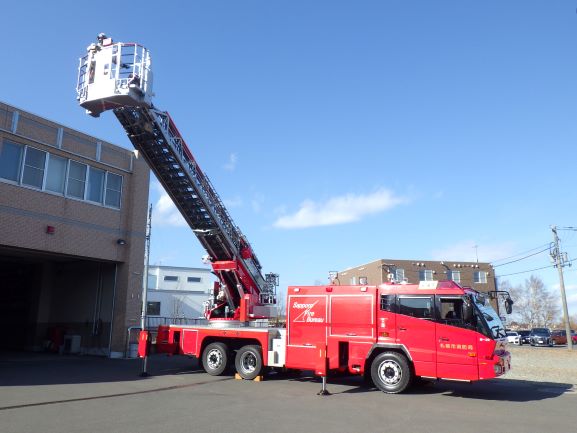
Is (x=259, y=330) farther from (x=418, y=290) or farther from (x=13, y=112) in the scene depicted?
(x=13, y=112)

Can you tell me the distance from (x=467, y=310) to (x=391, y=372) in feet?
7.32

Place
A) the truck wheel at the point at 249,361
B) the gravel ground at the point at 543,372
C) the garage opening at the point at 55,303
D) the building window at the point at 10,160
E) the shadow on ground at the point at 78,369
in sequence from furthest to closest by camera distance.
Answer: the garage opening at the point at 55,303, the building window at the point at 10,160, the gravel ground at the point at 543,372, the truck wheel at the point at 249,361, the shadow on ground at the point at 78,369

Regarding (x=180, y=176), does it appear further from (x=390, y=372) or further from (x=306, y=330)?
(x=390, y=372)

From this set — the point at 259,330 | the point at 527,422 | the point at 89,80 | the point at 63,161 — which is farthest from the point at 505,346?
the point at 63,161

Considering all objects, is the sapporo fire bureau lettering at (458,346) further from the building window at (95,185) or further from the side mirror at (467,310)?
the building window at (95,185)

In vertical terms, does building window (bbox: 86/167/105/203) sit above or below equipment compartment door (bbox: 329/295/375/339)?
above

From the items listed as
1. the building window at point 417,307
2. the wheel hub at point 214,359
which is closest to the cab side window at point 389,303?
the building window at point 417,307

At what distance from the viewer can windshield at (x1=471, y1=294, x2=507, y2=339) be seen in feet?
35.8

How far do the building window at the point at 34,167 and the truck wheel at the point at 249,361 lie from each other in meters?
9.72

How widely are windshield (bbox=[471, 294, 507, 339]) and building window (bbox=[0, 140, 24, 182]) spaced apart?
48.9 ft

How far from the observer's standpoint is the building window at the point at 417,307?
1131 centimetres

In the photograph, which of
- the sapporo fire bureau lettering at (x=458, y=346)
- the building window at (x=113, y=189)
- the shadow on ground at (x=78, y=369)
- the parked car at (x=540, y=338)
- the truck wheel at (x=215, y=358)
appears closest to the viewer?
the sapporo fire bureau lettering at (x=458, y=346)

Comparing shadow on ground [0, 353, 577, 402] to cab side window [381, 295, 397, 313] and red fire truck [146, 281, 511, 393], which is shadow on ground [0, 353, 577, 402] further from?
cab side window [381, 295, 397, 313]

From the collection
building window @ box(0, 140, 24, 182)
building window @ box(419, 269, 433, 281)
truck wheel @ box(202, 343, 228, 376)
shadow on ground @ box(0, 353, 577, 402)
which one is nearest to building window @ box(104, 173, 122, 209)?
building window @ box(0, 140, 24, 182)
